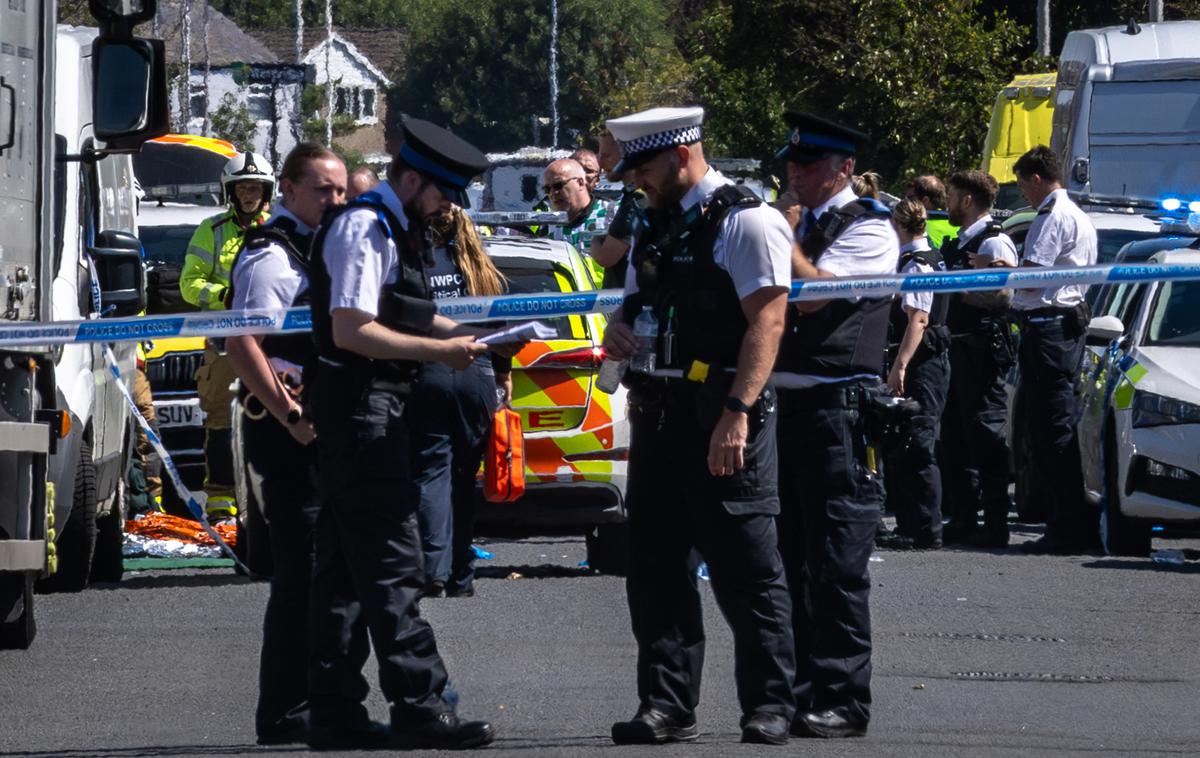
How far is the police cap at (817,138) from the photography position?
722 centimetres

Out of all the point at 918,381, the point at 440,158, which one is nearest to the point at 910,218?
the point at 918,381

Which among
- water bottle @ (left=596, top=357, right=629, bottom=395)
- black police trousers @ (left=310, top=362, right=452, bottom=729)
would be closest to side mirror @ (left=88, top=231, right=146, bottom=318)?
water bottle @ (left=596, top=357, right=629, bottom=395)

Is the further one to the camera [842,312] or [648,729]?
[842,312]

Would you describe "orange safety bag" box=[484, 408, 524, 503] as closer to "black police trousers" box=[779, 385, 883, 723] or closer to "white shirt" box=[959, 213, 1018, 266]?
"black police trousers" box=[779, 385, 883, 723]

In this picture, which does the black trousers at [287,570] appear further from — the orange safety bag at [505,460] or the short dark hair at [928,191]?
the short dark hair at [928,191]

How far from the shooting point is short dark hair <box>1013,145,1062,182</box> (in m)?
12.5

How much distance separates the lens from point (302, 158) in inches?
308

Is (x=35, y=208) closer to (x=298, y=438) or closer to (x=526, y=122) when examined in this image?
(x=298, y=438)

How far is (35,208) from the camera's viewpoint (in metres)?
8.11

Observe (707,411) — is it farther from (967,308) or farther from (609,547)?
(967,308)

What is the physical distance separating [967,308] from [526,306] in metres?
4.65

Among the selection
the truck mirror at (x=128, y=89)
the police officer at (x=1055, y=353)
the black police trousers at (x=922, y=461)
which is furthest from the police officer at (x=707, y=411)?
the police officer at (x=1055, y=353)

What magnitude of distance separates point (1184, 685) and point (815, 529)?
1847 millimetres

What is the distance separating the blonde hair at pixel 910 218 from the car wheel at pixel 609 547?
84.3 inches
